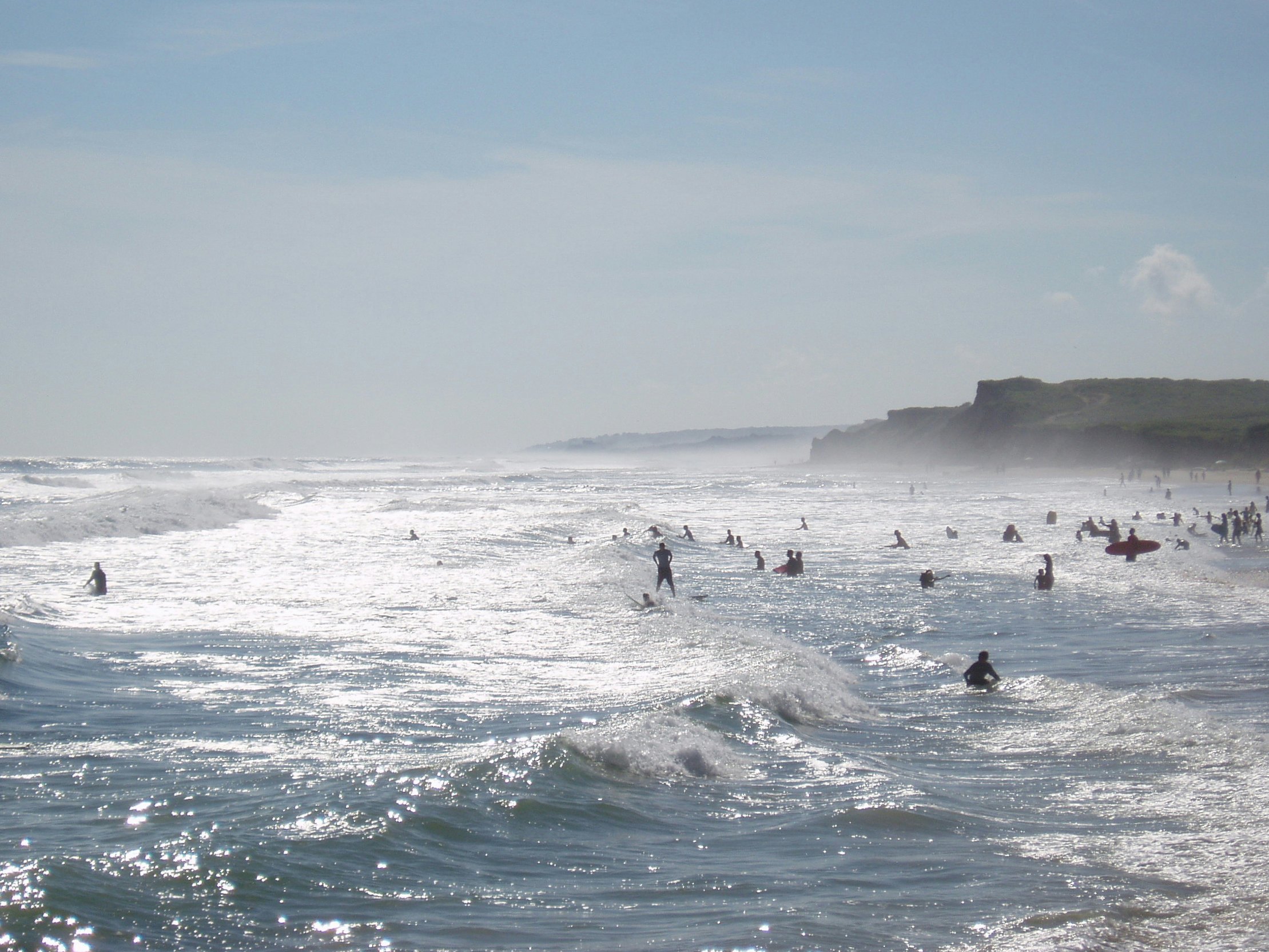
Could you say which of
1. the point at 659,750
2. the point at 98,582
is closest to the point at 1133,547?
the point at 659,750

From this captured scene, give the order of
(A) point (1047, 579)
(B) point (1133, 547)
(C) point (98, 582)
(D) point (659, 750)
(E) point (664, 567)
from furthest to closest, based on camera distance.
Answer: (B) point (1133, 547)
(E) point (664, 567)
(A) point (1047, 579)
(C) point (98, 582)
(D) point (659, 750)

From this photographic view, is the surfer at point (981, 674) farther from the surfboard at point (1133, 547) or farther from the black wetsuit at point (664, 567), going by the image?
the surfboard at point (1133, 547)

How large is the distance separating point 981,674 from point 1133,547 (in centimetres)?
1616

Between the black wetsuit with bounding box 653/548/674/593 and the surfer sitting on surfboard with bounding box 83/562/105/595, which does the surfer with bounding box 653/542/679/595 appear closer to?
the black wetsuit with bounding box 653/548/674/593

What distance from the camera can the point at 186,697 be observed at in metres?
13.9

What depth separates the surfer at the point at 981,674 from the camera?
593 inches

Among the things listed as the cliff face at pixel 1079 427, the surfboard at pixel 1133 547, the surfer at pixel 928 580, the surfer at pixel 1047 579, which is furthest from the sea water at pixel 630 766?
the cliff face at pixel 1079 427

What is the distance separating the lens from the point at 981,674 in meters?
15.1

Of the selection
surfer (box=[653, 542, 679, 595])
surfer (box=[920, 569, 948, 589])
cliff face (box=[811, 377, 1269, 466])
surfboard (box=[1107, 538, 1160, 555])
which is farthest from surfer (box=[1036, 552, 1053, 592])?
cliff face (box=[811, 377, 1269, 466])

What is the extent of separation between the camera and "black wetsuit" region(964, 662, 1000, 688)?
15070mm

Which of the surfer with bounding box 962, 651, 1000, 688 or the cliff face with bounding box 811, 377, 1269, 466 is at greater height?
the cliff face with bounding box 811, 377, 1269, 466

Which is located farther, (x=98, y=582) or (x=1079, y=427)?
(x=1079, y=427)

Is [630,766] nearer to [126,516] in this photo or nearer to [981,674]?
[981,674]

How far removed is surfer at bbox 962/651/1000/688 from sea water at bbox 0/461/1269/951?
278mm
